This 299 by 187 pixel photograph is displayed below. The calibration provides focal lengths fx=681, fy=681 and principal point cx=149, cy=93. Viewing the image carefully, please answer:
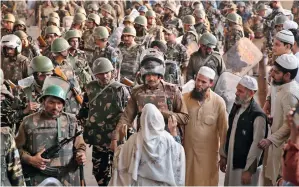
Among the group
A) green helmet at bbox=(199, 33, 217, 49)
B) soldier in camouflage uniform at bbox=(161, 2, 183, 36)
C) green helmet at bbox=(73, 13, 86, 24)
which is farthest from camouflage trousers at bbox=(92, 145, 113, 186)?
green helmet at bbox=(73, 13, 86, 24)

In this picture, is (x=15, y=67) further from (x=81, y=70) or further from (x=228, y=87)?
(x=228, y=87)

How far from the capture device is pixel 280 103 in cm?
654

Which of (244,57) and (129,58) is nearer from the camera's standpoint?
(244,57)

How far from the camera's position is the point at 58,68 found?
845cm

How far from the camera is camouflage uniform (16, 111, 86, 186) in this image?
19.6 feet

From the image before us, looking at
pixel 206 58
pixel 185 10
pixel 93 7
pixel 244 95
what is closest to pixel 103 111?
pixel 244 95

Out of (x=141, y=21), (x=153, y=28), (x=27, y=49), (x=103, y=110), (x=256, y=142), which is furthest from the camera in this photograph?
(x=141, y=21)

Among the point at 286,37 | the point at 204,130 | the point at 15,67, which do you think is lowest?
the point at 204,130

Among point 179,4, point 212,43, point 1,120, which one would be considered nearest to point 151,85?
point 1,120

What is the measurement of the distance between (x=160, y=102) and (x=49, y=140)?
1301mm

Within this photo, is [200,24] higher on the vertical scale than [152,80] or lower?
lower

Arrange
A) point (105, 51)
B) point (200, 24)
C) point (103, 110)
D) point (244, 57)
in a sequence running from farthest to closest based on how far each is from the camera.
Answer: point (200, 24), point (105, 51), point (244, 57), point (103, 110)

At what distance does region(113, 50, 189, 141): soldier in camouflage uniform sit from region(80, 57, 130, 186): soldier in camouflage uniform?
0.49 meters

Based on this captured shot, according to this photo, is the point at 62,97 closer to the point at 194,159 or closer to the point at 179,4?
the point at 194,159
